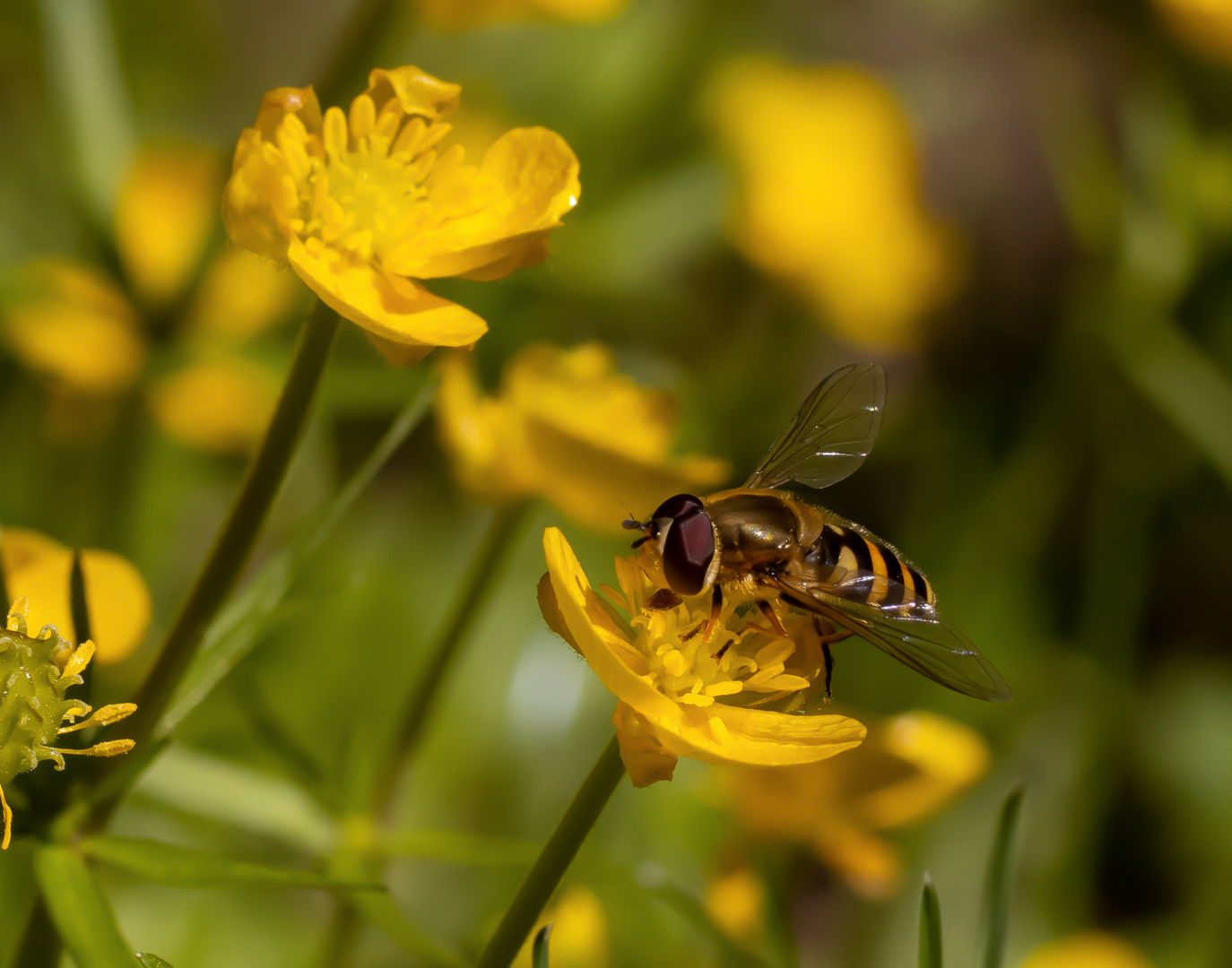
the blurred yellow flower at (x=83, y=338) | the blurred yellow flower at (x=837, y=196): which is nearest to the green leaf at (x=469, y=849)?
the blurred yellow flower at (x=83, y=338)

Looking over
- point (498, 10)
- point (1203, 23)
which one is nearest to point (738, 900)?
point (498, 10)

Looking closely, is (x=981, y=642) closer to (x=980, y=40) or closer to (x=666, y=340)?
(x=666, y=340)

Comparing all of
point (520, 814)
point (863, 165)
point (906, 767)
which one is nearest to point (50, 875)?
point (906, 767)

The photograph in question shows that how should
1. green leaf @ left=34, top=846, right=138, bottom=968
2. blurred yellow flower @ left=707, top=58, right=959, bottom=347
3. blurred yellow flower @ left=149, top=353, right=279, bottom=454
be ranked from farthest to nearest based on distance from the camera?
blurred yellow flower @ left=707, top=58, right=959, bottom=347
blurred yellow flower @ left=149, top=353, right=279, bottom=454
green leaf @ left=34, top=846, right=138, bottom=968

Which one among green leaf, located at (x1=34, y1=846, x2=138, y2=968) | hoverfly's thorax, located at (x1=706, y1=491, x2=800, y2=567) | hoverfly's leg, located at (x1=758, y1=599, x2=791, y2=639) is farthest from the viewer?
hoverfly's thorax, located at (x1=706, y1=491, x2=800, y2=567)

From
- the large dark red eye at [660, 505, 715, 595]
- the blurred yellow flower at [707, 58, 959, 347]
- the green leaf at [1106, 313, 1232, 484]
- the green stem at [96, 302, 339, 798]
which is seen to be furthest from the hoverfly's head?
the blurred yellow flower at [707, 58, 959, 347]

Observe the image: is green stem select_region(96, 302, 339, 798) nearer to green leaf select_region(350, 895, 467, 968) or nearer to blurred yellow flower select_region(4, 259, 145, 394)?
green leaf select_region(350, 895, 467, 968)
